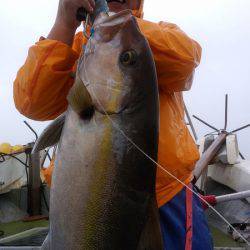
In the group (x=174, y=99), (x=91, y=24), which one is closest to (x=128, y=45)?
(x=91, y=24)

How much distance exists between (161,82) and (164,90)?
109mm

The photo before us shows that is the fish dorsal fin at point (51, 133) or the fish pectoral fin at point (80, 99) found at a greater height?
the fish pectoral fin at point (80, 99)

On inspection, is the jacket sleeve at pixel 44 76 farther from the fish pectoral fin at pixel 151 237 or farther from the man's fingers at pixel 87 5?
the fish pectoral fin at pixel 151 237

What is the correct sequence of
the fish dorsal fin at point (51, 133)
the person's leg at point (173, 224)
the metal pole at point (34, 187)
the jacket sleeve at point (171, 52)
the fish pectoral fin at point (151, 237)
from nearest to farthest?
the fish pectoral fin at point (151, 237) → the fish dorsal fin at point (51, 133) → the jacket sleeve at point (171, 52) → the person's leg at point (173, 224) → the metal pole at point (34, 187)

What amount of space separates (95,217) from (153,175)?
0.34 m

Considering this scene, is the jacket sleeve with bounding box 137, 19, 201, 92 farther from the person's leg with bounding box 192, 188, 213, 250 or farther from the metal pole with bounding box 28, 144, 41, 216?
the metal pole with bounding box 28, 144, 41, 216

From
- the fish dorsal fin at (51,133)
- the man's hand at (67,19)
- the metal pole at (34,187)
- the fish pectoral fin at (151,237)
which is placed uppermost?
the man's hand at (67,19)

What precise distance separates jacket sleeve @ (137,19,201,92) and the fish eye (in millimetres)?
300

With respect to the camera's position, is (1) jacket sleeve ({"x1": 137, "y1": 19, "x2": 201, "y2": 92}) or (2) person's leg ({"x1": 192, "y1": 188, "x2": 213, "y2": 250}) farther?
(2) person's leg ({"x1": 192, "y1": 188, "x2": 213, "y2": 250})

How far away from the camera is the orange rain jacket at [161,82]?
2330mm

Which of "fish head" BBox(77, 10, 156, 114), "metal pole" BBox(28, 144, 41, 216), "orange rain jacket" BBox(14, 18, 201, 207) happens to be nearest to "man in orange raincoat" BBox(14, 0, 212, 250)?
→ "orange rain jacket" BBox(14, 18, 201, 207)

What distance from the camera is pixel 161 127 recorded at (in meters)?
2.48

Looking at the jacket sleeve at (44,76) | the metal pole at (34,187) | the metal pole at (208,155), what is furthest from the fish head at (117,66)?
the metal pole at (34,187)

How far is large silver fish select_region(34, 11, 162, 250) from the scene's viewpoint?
1.94 m
